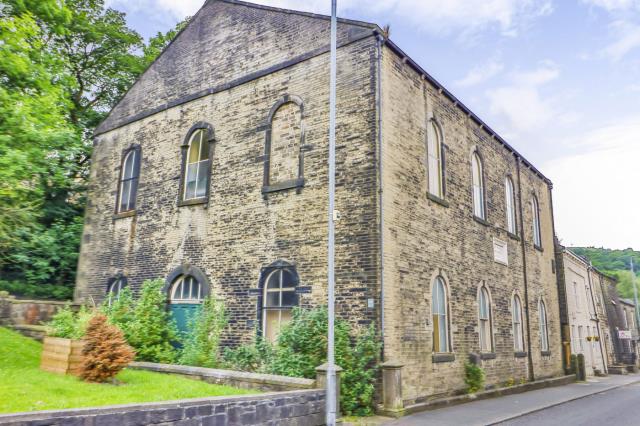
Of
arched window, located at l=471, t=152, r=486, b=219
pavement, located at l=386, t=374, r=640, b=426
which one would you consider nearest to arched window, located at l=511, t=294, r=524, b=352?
pavement, located at l=386, t=374, r=640, b=426

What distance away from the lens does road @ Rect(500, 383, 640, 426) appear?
1055 centimetres

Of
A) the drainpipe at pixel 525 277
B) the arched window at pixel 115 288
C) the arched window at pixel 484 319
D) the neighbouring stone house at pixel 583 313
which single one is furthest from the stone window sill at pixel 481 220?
the arched window at pixel 115 288

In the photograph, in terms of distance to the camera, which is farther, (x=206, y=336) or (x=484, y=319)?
(x=484, y=319)

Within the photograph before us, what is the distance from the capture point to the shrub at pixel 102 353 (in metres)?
9.16

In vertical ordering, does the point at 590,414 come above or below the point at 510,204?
below

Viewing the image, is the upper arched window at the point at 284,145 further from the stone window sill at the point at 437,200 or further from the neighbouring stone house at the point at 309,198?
the stone window sill at the point at 437,200

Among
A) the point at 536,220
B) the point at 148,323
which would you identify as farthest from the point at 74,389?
the point at 536,220

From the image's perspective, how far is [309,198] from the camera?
A: 1262 centimetres

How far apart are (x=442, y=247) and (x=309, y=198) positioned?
4195mm

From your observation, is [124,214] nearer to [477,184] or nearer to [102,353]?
[102,353]

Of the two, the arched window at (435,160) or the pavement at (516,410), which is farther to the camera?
the arched window at (435,160)

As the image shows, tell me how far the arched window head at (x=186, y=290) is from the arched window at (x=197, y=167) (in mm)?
2526

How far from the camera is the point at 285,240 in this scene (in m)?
12.8

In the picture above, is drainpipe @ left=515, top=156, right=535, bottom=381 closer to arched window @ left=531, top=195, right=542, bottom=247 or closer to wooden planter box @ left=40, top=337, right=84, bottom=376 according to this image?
arched window @ left=531, top=195, right=542, bottom=247
